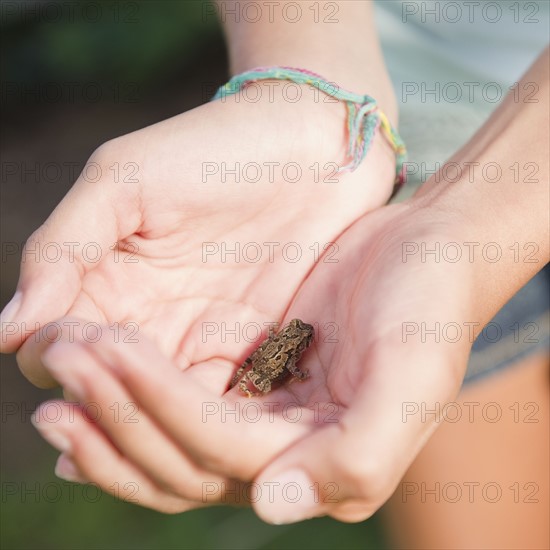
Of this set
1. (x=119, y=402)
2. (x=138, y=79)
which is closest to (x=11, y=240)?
(x=138, y=79)

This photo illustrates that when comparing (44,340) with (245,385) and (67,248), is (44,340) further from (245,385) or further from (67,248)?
(245,385)

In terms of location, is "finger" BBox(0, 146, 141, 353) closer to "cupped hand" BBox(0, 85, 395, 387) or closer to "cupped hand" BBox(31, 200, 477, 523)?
"cupped hand" BBox(0, 85, 395, 387)

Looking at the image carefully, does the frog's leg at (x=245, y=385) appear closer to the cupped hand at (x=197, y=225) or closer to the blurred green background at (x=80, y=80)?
the cupped hand at (x=197, y=225)

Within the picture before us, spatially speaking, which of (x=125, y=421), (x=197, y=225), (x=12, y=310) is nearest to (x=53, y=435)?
(x=125, y=421)

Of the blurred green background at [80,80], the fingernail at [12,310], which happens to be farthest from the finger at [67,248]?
the blurred green background at [80,80]

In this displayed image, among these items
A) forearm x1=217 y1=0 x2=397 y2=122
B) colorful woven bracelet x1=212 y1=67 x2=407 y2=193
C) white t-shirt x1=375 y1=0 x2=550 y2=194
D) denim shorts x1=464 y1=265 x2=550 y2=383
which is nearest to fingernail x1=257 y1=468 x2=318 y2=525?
denim shorts x1=464 y1=265 x2=550 y2=383
